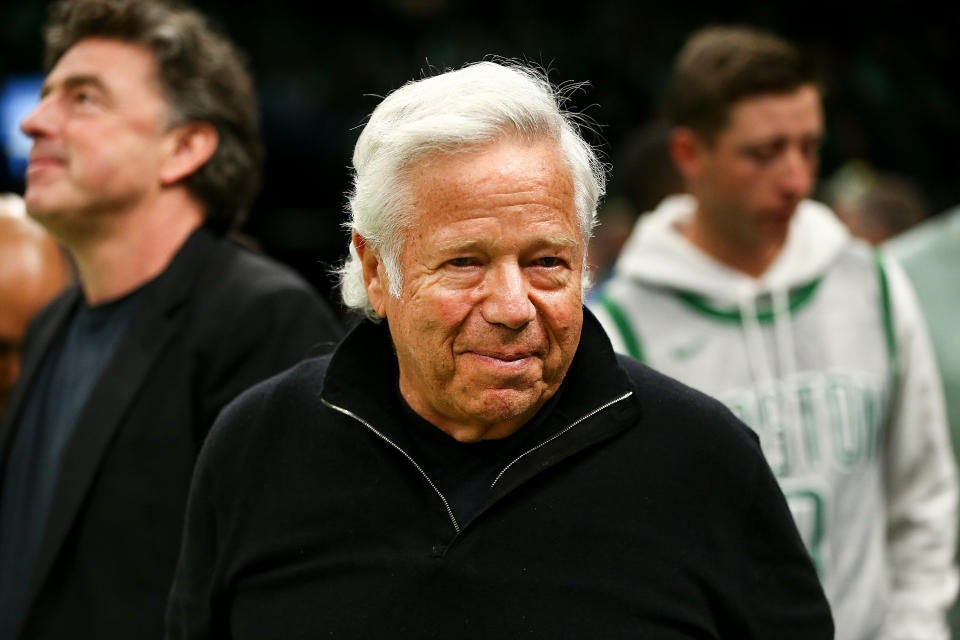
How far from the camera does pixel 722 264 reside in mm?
2947

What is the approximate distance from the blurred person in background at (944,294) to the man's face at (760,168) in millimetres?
626

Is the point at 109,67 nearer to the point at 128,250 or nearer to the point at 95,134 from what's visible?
the point at 95,134

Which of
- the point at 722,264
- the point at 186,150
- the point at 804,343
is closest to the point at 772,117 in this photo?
the point at 722,264

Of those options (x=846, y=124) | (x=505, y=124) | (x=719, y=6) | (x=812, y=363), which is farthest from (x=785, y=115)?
(x=719, y=6)

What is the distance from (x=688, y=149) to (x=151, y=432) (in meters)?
1.48

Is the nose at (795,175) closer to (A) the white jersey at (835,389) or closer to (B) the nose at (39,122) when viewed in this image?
(A) the white jersey at (835,389)

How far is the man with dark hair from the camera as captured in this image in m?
2.36

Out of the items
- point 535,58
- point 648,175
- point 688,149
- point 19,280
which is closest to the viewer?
point 688,149

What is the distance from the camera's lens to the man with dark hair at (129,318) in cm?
236

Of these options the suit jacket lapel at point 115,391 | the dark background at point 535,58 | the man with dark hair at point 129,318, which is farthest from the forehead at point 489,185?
the dark background at point 535,58

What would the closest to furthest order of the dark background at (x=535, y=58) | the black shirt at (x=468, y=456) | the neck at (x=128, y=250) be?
→ the black shirt at (x=468, y=456)
the neck at (x=128, y=250)
the dark background at (x=535, y=58)

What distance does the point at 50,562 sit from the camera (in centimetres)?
234

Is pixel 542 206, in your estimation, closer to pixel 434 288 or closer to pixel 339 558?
pixel 434 288

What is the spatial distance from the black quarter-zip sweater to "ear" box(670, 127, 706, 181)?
4.02ft
